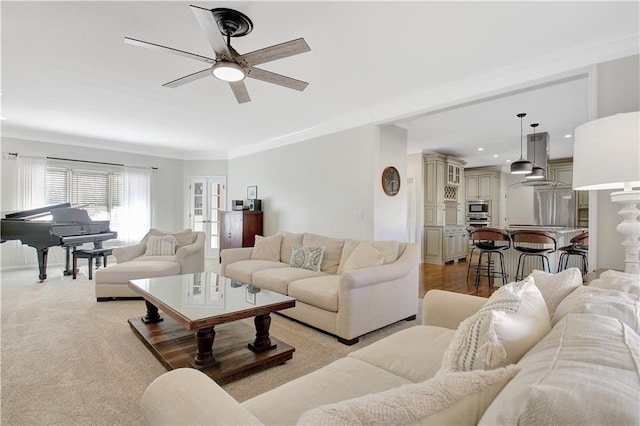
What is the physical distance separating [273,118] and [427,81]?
245cm

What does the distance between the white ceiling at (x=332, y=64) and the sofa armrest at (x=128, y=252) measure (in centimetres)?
201

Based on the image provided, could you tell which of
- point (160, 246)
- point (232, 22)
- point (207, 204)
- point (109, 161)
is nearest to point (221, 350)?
point (232, 22)

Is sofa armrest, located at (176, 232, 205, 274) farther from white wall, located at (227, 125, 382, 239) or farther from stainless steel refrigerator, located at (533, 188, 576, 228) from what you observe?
stainless steel refrigerator, located at (533, 188, 576, 228)

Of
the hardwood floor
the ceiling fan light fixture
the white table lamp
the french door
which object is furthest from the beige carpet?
the french door

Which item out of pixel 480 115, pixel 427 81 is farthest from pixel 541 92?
pixel 427 81

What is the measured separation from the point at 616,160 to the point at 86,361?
12.0ft

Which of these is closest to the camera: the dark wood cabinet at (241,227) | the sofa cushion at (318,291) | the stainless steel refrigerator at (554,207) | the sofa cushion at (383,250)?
the sofa cushion at (318,291)

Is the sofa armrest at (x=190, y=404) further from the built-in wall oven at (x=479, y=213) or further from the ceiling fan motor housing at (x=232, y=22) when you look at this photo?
the built-in wall oven at (x=479, y=213)

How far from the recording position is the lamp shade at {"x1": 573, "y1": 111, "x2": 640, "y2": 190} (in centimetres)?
162

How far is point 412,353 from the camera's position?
1510 millimetres

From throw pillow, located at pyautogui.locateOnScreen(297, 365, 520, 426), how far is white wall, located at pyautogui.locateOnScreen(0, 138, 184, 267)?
7.69m

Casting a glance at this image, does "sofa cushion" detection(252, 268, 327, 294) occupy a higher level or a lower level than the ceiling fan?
lower

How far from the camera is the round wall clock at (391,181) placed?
4.69 metres

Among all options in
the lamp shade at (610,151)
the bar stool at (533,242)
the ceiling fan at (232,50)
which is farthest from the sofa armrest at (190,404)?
the bar stool at (533,242)
